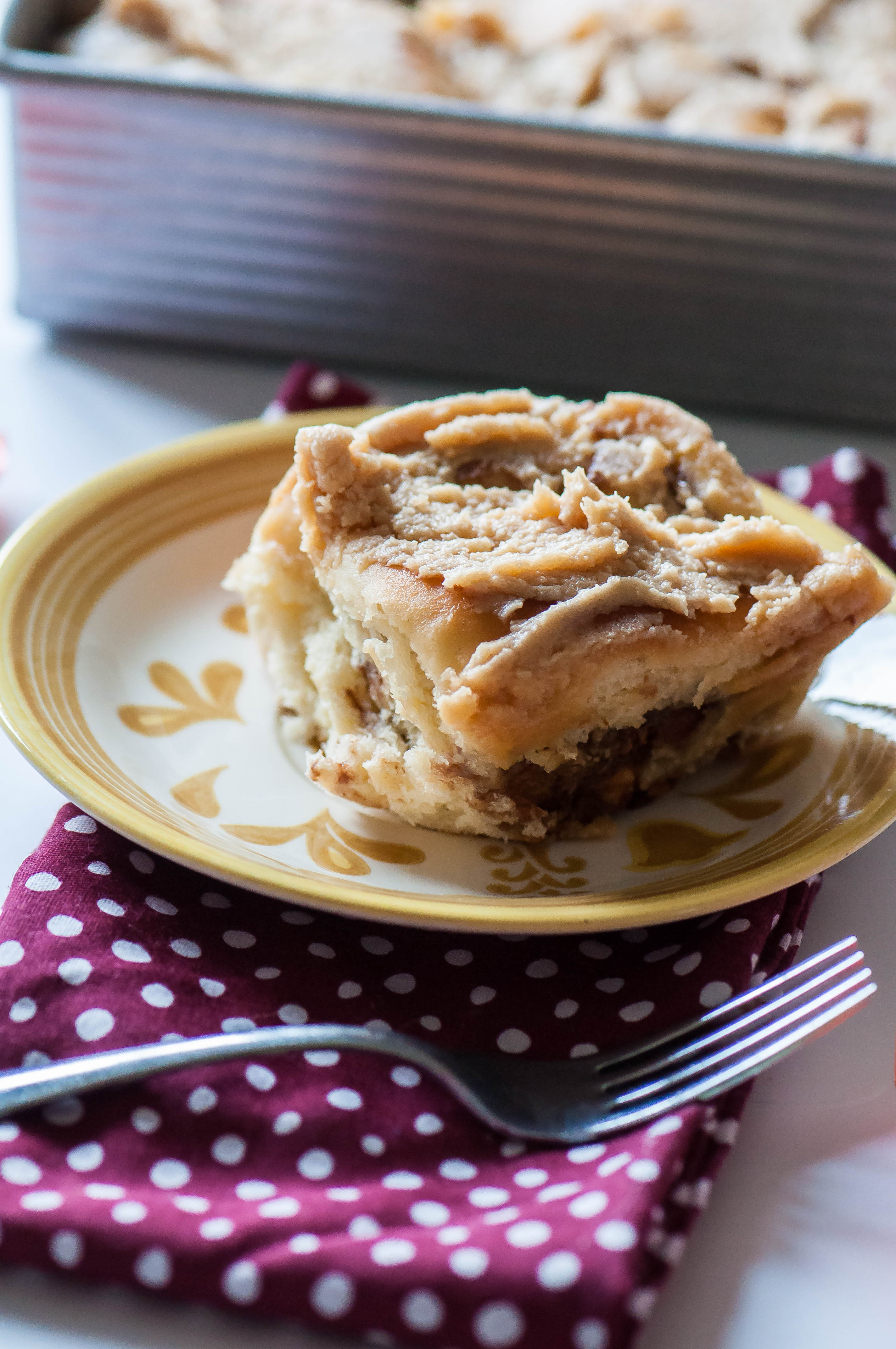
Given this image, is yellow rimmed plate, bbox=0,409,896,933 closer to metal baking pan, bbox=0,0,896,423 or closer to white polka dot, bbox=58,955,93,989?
white polka dot, bbox=58,955,93,989

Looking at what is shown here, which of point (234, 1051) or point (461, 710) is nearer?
point (234, 1051)

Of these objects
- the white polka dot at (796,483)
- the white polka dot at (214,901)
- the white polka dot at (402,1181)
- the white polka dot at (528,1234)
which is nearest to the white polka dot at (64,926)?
the white polka dot at (214,901)

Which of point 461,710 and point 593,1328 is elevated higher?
point 461,710

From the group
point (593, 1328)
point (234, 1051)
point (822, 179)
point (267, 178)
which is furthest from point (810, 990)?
point (267, 178)

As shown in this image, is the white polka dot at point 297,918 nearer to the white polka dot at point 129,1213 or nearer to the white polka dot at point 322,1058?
the white polka dot at point 322,1058

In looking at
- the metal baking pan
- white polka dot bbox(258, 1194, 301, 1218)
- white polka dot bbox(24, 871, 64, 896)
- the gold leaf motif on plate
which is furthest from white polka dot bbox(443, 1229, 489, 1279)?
the metal baking pan

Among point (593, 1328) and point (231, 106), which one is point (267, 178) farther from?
point (593, 1328)

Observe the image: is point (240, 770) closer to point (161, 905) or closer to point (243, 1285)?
point (161, 905)
